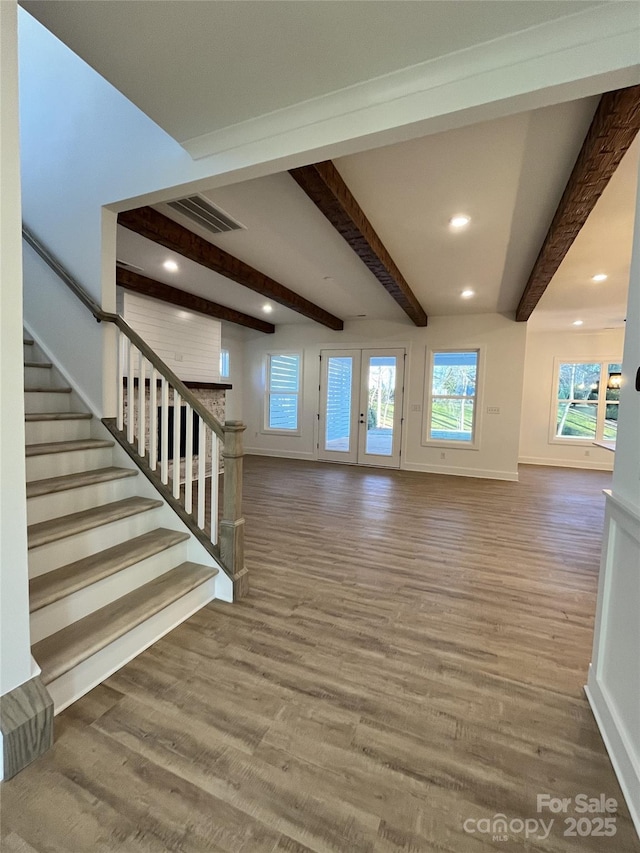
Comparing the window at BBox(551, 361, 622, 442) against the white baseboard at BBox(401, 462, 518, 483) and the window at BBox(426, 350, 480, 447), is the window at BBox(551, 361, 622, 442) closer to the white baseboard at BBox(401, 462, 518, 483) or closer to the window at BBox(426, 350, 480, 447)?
the white baseboard at BBox(401, 462, 518, 483)

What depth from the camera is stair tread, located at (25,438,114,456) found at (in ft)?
7.10

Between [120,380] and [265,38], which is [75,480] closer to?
[120,380]

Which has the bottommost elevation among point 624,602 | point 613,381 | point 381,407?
point 624,602

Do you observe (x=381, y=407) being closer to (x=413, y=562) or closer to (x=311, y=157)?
(x=413, y=562)

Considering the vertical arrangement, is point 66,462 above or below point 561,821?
above

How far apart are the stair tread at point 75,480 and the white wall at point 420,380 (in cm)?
538

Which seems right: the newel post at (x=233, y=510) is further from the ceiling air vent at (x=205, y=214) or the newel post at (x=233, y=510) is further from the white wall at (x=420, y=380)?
the white wall at (x=420, y=380)

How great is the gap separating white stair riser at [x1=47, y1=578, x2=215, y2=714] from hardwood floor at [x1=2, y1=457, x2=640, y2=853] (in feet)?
0.17

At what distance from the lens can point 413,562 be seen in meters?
2.98

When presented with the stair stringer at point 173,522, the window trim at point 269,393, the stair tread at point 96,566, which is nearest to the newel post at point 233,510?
the stair stringer at point 173,522

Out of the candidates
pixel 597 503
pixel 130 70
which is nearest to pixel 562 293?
pixel 597 503

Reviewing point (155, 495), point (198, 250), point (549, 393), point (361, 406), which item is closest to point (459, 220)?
point (198, 250)

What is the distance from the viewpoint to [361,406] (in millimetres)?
7340

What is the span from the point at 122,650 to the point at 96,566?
Result: 0.42 m
